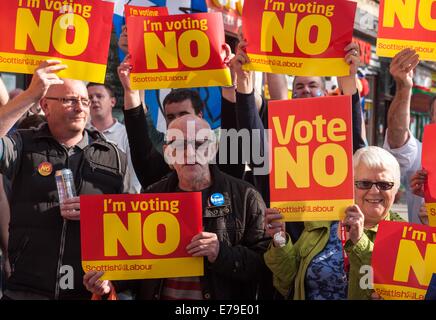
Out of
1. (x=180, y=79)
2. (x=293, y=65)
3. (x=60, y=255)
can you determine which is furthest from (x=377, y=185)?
(x=60, y=255)

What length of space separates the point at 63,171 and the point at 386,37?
1.91 metres

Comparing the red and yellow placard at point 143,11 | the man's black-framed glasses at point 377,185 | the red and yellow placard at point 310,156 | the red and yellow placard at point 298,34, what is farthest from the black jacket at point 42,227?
the man's black-framed glasses at point 377,185

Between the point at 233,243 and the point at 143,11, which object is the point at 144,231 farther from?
the point at 143,11

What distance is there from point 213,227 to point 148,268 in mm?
382

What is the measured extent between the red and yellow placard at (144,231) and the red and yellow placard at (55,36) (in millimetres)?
788

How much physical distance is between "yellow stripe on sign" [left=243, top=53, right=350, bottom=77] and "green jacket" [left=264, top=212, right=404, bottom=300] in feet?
2.93

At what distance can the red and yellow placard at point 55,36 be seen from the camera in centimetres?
390

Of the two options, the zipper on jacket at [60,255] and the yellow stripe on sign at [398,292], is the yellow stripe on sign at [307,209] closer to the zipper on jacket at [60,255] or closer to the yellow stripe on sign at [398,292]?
the yellow stripe on sign at [398,292]

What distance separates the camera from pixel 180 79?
13.6ft

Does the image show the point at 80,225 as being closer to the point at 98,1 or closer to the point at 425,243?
the point at 98,1

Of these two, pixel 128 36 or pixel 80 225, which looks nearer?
pixel 80 225

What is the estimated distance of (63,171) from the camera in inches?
146

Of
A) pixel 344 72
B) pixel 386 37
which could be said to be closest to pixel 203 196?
pixel 344 72
